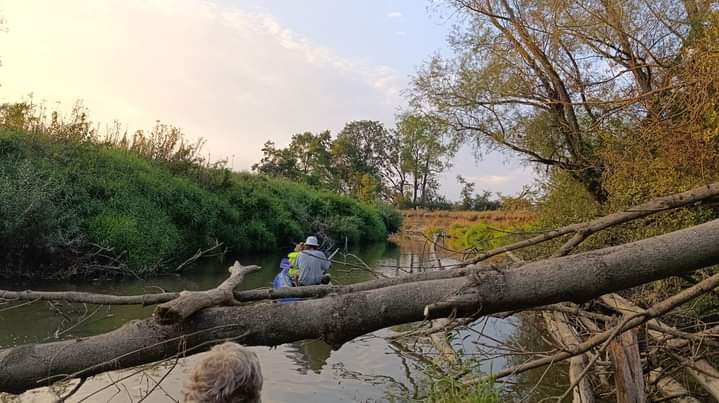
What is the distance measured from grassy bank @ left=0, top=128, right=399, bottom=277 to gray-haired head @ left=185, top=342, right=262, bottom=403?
253 inches

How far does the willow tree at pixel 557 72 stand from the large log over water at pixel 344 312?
7.97 meters

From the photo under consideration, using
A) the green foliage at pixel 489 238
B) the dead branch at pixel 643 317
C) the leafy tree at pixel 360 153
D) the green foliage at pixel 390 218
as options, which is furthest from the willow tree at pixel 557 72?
the leafy tree at pixel 360 153

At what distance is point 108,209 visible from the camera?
15250 millimetres

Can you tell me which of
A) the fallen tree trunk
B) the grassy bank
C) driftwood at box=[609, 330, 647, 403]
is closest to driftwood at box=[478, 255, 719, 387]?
the fallen tree trunk

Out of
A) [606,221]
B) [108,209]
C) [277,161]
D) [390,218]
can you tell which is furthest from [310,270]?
[277,161]

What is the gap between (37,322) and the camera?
962cm

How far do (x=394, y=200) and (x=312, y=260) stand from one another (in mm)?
55180

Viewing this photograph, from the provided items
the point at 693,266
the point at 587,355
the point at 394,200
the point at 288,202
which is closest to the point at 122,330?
the point at 693,266

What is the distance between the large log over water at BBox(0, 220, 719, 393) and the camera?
2.38 meters

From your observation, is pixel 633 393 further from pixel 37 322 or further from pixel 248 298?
pixel 37 322

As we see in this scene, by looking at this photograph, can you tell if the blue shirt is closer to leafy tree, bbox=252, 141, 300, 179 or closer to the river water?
the river water

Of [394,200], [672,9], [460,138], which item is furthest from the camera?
[394,200]

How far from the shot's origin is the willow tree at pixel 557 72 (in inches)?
439

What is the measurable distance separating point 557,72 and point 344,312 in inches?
506
